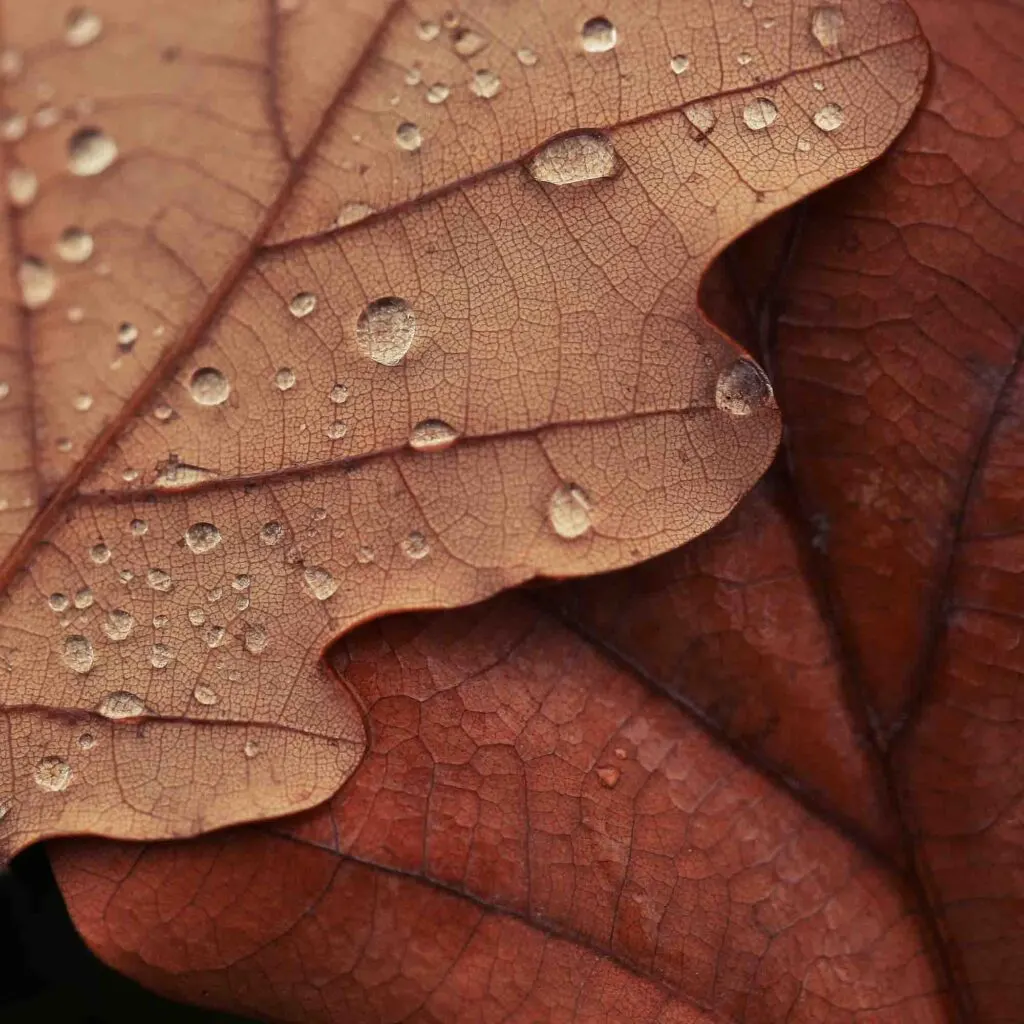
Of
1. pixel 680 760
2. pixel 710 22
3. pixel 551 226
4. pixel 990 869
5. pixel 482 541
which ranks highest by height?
pixel 710 22

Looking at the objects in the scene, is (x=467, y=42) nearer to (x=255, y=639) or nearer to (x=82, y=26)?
(x=82, y=26)

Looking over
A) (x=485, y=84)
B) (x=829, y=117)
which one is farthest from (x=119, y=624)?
(x=829, y=117)

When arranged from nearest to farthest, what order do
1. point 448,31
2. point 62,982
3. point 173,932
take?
point 448,31
point 173,932
point 62,982

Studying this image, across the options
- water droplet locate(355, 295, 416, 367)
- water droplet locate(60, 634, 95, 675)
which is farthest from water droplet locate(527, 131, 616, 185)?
water droplet locate(60, 634, 95, 675)

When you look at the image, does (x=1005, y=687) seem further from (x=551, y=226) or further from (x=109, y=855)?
(x=109, y=855)

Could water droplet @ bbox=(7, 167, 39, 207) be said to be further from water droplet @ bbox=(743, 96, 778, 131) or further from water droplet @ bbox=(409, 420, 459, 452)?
water droplet @ bbox=(743, 96, 778, 131)

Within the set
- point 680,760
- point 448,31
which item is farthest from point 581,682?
point 448,31
